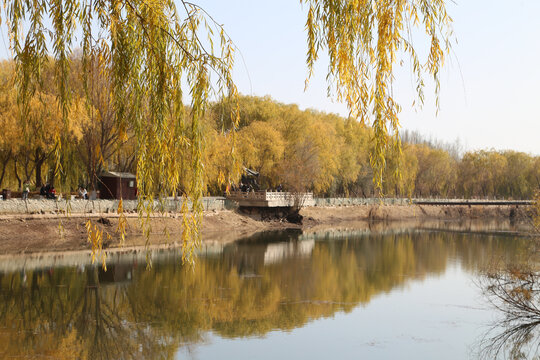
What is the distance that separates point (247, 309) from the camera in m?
19.1

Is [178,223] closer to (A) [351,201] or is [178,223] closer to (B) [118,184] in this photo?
(B) [118,184]

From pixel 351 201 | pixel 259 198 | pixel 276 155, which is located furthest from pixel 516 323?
pixel 351 201

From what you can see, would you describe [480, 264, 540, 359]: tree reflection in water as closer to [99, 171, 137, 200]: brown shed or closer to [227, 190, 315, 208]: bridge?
[99, 171, 137, 200]: brown shed

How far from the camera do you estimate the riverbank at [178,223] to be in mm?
30391

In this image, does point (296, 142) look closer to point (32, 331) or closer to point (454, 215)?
point (454, 215)

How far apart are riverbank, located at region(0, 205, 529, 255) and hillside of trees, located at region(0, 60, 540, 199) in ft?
9.56

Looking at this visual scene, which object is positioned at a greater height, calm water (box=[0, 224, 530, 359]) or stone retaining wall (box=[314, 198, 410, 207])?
stone retaining wall (box=[314, 198, 410, 207])

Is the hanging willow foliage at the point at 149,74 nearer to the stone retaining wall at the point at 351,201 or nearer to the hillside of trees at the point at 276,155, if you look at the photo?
the hillside of trees at the point at 276,155

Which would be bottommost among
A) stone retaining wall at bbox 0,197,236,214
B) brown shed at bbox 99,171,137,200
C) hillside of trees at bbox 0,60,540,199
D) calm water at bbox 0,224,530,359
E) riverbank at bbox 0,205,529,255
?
calm water at bbox 0,224,530,359

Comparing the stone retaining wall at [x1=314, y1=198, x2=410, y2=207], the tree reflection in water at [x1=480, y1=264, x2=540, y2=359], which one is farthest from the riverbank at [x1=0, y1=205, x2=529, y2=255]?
the tree reflection in water at [x1=480, y1=264, x2=540, y2=359]

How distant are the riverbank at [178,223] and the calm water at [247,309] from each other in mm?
2660

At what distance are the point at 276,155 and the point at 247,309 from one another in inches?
1382

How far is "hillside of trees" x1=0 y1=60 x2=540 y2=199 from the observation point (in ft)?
104

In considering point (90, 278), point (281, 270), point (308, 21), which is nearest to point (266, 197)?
point (281, 270)
